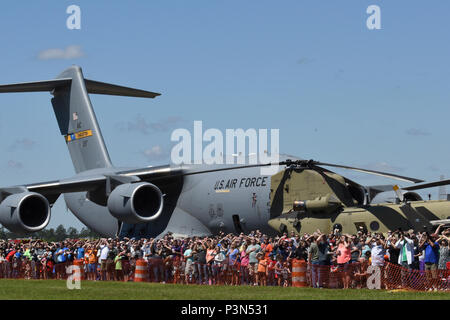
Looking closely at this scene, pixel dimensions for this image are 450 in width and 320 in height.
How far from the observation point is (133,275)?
27828 millimetres

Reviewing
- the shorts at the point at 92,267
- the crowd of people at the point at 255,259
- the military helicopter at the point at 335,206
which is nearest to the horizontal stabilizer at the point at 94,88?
the crowd of people at the point at 255,259

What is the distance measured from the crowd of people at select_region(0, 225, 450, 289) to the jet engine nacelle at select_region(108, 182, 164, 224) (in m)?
1.28

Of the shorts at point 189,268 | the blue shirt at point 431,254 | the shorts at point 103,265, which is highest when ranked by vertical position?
the blue shirt at point 431,254

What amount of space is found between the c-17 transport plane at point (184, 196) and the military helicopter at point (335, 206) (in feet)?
0.11

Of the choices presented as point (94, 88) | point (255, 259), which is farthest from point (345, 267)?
point (94, 88)

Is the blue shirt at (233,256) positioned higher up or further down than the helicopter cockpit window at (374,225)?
further down

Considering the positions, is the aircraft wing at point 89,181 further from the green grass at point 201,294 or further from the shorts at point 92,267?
the green grass at point 201,294

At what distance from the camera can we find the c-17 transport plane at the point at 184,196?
27.8 metres

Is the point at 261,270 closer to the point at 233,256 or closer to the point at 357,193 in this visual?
the point at 233,256

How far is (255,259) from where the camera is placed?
80.7 feet

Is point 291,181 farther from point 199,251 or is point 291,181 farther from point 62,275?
point 62,275

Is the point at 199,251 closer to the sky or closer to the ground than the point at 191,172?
closer to the ground

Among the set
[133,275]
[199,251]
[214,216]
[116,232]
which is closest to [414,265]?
[199,251]
